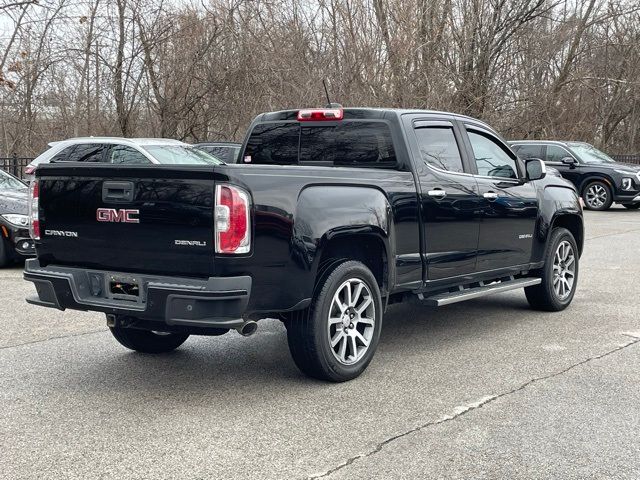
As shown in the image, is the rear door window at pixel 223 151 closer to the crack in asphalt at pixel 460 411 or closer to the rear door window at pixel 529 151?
the rear door window at pixel 529 151

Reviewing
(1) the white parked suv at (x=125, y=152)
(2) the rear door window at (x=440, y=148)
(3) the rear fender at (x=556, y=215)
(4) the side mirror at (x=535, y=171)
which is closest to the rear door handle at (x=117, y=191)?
(2) the rear door window at (x=440, y=148)

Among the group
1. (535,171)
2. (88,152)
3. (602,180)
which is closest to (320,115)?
(535,171)

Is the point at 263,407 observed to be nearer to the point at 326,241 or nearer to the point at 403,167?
the point at 326,241

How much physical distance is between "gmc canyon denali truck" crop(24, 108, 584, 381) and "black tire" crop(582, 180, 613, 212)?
49.8ft

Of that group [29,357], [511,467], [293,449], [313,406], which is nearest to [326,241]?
[313,406]

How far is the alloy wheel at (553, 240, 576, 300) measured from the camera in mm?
7922

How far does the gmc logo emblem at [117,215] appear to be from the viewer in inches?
192

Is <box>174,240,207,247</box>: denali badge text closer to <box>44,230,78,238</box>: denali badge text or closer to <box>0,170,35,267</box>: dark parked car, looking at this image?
<box>44,230,78,238</box>: denali badge text

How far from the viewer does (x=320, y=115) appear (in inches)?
252

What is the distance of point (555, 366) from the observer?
577 cm

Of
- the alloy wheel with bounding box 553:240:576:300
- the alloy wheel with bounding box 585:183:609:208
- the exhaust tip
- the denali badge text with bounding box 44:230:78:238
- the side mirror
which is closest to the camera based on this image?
the exhaust tip

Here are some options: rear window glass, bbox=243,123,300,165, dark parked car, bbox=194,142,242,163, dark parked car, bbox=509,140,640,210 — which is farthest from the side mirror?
dark parked car, bbox=509,140,640,210

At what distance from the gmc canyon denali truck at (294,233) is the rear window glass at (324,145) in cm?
1

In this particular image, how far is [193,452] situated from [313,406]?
3.29ft
